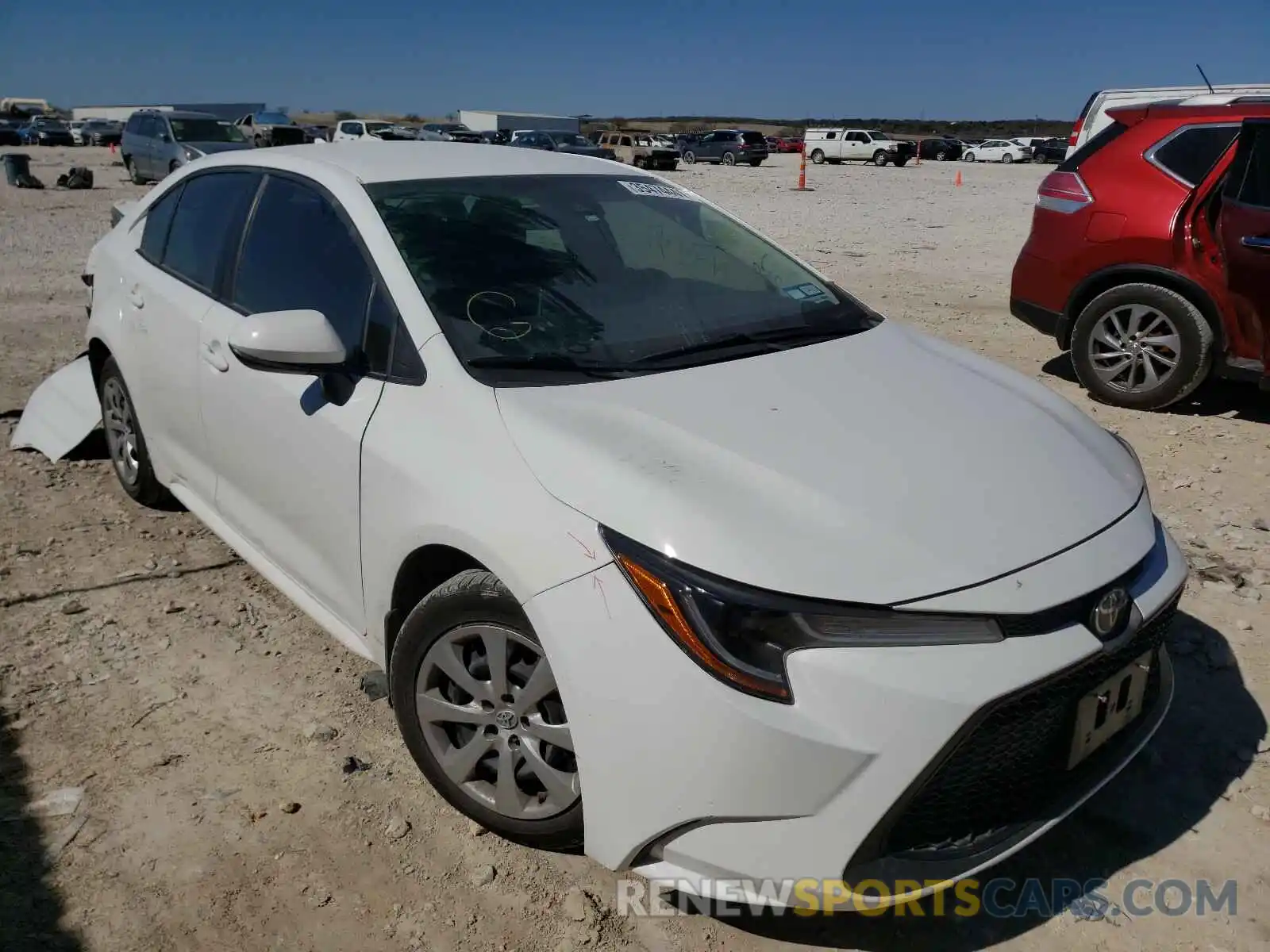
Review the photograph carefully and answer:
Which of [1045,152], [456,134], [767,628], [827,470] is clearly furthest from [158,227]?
[1045,152]

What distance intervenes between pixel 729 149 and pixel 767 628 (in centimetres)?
4381

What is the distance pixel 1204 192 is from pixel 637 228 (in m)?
4.04

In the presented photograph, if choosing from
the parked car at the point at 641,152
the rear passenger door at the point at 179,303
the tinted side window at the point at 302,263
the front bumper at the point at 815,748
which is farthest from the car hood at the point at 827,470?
the parked car at the point at 641,152

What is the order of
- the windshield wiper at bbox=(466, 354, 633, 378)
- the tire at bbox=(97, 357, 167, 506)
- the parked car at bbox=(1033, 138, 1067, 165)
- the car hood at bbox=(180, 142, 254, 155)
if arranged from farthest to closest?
the parked car at bbox=(1033, 138, 1067, 165), the car hood at bbox=(180, 142, 254, 155), the tire at bbox=(97, 357, 167, 506), the windshield wiper at bbox=(466, 354, 633, 378)

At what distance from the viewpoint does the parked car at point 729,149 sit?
140ft

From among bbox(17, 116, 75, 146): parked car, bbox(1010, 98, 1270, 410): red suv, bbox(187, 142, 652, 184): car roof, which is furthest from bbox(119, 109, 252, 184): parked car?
bbox(17, 116, 75, 146): parked car

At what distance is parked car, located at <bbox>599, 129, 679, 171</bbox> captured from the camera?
37.2 metres

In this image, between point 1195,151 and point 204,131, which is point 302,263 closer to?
point 1195,151

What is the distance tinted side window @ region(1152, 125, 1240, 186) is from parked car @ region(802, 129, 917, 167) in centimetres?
3914

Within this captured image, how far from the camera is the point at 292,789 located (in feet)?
8.80

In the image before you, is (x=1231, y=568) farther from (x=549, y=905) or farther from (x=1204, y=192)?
(x=549, y=905)

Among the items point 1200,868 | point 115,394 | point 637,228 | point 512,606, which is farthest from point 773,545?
point 115,394

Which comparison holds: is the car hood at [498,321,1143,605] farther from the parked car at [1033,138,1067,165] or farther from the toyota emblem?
the parked car at [1033,138,1067,165]

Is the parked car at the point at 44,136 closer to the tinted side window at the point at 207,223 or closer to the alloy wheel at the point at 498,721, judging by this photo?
the tinted side window at the point at 207,223
